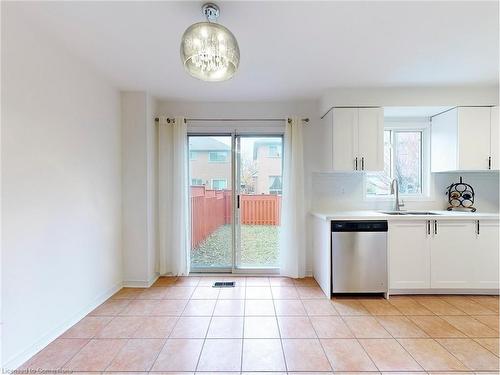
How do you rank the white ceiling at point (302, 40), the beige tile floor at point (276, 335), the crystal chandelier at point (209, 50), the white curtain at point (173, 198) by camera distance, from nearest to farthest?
the crystal chandelier at point (209, 50)
the white ceiling at point (302, 40)
the beige tile floor at point (276, 335)
the white curtain at point (173, 198)

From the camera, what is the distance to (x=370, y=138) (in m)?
3.35

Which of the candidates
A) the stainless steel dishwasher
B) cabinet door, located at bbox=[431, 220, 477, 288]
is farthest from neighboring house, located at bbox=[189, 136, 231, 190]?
cabinet door, located at bbox=[431, 220, 477, 288]

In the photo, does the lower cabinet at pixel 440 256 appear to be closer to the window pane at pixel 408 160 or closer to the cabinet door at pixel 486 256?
the cabinet door at pixel 486 256

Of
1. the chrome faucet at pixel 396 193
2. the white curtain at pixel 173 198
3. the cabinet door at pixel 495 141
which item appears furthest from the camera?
the white curtain at pixel 173 198

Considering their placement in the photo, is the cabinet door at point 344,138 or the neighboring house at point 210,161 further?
the neighboring house at point 210,161

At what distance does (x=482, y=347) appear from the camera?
2146 millimetres

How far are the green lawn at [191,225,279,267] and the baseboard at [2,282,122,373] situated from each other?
142 cm

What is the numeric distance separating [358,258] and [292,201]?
43.0 inches

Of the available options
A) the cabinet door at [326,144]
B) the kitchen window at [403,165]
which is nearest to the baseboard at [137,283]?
the cabinet door at [326,144]

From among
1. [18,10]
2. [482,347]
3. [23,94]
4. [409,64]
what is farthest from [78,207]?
[482,347]

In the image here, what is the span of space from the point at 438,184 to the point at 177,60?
147 inches

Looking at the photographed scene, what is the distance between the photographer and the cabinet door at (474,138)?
129 inches

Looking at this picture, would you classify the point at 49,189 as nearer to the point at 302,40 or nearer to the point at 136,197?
the point at 136,197

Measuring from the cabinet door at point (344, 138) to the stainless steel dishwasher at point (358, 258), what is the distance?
0.73 m
